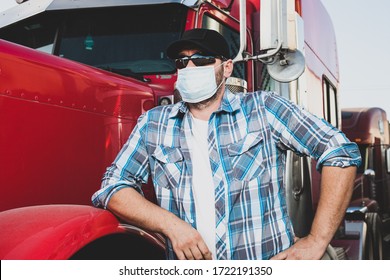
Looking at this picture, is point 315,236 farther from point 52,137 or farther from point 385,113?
point 385,113

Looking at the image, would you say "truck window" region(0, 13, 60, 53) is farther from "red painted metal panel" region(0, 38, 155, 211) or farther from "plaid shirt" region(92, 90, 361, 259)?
"plaid shirt" region(92, 90, 361, 259)

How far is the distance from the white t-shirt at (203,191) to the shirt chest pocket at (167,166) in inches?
2.2

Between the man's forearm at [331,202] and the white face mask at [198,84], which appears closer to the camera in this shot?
the man's forearm at [331,202]

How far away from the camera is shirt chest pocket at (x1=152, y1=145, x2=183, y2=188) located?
189cm

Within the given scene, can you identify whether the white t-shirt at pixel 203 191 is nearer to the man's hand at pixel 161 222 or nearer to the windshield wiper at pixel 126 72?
the man's hand at pixel 161 222

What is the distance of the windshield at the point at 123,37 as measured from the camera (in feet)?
8.95

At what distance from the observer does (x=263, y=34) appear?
2.05 m

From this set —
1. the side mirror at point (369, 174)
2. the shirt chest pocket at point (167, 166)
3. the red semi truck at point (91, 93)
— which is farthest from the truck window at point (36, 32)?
the side mirror at point (369, 174)

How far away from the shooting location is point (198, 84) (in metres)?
2.03

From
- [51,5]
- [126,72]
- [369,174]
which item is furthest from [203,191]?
[369,174]

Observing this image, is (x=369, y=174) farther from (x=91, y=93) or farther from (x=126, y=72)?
(x=91, y=93)

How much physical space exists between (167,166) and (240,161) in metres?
0.27

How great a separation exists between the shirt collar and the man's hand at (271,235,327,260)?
0.54m

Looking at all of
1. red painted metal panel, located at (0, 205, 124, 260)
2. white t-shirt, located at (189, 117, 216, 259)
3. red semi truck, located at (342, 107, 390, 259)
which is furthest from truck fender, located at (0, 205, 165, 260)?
red semi truck, located at (342, 107, 390, 259)
